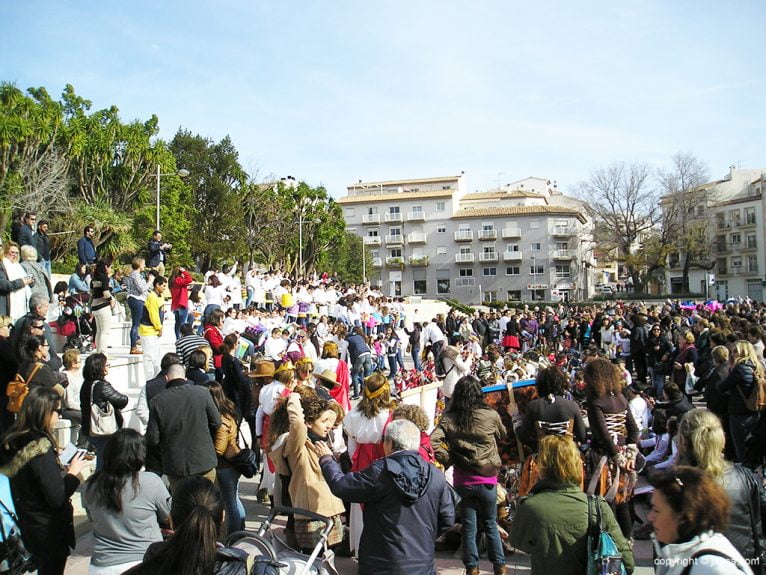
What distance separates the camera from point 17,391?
582 cm

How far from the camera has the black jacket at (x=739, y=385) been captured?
19.2 feet

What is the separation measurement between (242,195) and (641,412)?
131 feet

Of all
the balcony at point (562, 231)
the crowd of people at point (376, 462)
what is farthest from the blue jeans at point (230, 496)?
the balcony at point (562, 231)

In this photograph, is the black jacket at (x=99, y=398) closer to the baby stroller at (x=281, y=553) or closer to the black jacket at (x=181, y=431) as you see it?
the black jacket at (x=181, y=431)

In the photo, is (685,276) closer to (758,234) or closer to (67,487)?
(758,234)

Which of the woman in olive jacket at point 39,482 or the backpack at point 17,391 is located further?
the backpack at point 17,391

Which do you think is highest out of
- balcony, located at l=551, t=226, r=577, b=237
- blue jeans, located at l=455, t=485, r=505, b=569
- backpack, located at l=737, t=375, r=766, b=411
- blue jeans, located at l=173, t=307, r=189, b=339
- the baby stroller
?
balcony, located at l=551, t=226, r=577, b=237

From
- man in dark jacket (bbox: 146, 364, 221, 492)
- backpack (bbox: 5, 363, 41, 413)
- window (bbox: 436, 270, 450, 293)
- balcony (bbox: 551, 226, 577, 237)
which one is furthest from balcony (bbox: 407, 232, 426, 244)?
man in dark jacket (bbox: 146, 364, 221, 492)

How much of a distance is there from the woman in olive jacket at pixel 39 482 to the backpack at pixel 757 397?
5834mm

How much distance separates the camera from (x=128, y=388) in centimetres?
984

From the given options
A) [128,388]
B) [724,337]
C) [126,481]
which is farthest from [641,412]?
[128,388]

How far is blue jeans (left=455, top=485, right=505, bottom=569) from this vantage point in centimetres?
455

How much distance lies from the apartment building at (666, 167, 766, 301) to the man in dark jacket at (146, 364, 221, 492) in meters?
65.2

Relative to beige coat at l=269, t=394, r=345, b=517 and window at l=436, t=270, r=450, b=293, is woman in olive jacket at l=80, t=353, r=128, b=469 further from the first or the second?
window at l=436, t=270, r=450, b=293
